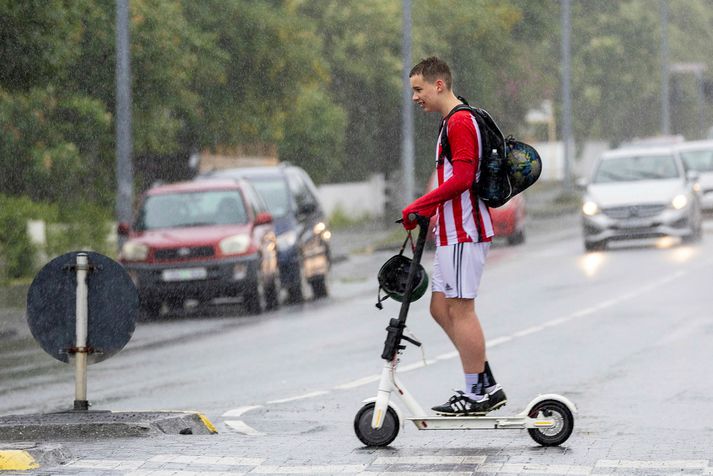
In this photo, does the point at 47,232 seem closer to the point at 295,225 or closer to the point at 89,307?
the point at 295,225

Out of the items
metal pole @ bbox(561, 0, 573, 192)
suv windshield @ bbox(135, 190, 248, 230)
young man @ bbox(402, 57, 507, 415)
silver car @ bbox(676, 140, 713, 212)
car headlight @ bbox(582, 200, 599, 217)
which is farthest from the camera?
metal pole @ bbox(561, 0, 573, 192)

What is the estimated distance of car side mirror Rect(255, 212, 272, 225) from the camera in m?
22.5

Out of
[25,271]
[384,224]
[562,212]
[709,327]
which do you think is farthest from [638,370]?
[562,212]

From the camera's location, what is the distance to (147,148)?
30.5m

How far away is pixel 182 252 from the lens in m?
21.9

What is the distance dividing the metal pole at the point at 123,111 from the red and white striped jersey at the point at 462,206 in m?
15.5

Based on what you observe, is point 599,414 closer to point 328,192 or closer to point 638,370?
point 638,370

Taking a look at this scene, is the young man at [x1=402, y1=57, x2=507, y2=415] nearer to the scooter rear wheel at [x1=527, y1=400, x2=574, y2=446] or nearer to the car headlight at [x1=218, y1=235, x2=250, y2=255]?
the scooter rear wheel at [x1=527, y1=400, x2=574, y2=446]

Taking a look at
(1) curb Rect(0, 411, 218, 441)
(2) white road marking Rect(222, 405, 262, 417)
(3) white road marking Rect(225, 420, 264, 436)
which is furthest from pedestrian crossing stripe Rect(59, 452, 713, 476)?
(2) white road marking Rect(222, 405, 262, 417)

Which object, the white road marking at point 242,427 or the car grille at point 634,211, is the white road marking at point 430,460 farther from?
the car grille at point 634,211

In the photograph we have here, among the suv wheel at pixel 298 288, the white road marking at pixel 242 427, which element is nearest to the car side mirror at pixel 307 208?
the suv wheel at pixel 298 288

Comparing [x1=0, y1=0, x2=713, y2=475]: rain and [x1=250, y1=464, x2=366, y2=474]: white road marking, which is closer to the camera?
[x1=250, y1=464, x2=366, y2=474]: white road marking

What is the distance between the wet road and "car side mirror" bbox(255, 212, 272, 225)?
1.17m

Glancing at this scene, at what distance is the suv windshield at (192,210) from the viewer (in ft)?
74.7
